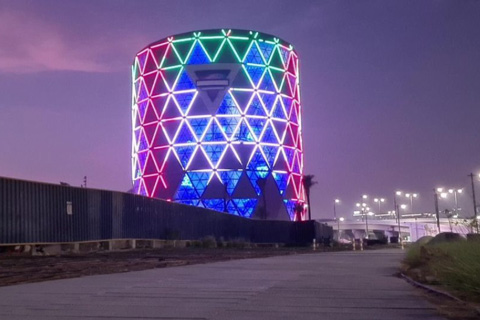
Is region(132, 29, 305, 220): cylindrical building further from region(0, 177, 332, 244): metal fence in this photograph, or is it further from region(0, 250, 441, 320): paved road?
region(0, 250, 441, 320): paved road

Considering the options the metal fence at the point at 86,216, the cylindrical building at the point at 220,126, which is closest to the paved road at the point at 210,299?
the metal fence at the point at 86,216

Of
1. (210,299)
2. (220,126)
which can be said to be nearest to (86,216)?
(210,299)

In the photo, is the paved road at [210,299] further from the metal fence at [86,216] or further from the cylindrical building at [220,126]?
the cylindrical building at [220,126]

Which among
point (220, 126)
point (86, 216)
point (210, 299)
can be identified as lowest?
point (210, 299)

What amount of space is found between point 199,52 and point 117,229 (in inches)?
2719

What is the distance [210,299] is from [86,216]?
22621 millimetres

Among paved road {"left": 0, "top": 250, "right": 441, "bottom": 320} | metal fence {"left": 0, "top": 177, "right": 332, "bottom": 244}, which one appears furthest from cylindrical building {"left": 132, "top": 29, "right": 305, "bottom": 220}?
paved road {"left": 0, "top": 250, "right": 441, "bottom": 320}

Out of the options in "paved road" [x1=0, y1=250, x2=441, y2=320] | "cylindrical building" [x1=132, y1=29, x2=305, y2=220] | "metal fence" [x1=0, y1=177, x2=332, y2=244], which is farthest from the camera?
"cylindrical building" [x1=132, y1=29, x2=305, y2=220]

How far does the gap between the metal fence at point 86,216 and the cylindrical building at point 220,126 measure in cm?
4018

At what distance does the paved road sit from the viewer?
6617 mm

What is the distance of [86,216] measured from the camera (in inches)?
1161

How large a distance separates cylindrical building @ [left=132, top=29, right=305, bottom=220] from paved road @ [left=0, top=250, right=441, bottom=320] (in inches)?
3096

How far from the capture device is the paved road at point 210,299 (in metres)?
6.62

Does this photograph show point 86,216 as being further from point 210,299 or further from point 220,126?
point 220,126
